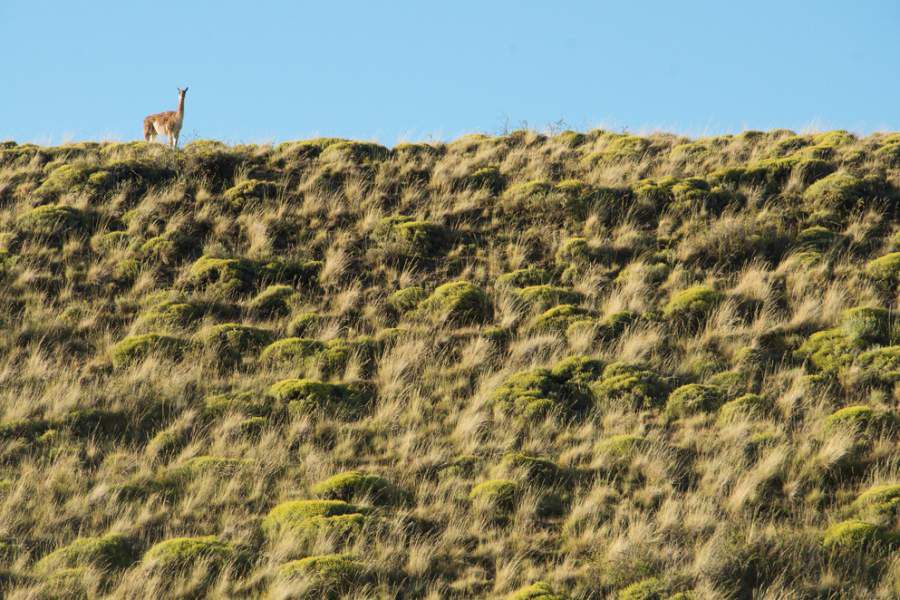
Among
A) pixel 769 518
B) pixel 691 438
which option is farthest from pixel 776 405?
pixel 769 518

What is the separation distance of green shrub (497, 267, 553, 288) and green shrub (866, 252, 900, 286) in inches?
210

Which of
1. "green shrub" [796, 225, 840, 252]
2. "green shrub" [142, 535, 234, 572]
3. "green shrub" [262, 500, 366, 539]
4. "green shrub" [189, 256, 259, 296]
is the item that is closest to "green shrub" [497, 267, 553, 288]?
"green shrub" [189, 256, 259, 296]

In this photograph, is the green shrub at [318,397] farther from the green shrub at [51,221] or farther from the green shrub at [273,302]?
the green shrub at [51,221]

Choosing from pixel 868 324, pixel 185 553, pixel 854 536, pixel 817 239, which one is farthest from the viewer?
pixel 817 239

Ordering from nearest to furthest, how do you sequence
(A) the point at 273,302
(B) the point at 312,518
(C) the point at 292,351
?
1. (B) the point at 312,518
2. (C) the point at 292,351
3. (A) the point at 273,302

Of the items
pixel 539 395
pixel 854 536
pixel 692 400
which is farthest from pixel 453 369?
pixel 854 536

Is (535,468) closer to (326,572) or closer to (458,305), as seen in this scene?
(326,572)

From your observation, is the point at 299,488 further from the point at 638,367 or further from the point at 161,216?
the point at 161,216

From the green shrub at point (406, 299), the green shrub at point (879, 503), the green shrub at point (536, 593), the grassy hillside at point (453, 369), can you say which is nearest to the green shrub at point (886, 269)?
the grassy hillside at point (453, 369)

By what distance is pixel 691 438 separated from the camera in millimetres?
12297

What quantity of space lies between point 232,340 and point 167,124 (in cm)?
998

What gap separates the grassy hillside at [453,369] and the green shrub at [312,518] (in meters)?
0.04

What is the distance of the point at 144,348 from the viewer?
14.8m

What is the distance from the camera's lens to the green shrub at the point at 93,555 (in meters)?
9.83
